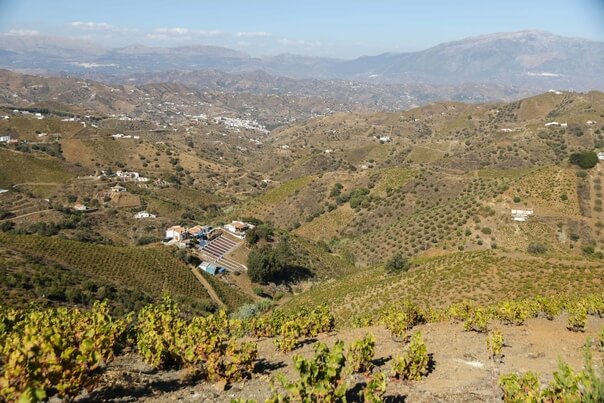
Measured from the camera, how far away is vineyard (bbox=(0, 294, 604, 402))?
6199 mm

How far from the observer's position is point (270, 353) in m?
12.6

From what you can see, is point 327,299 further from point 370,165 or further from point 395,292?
point 370,165

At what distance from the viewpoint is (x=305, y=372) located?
6.66 metres

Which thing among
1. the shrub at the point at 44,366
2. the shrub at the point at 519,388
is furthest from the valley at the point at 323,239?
the shrub at the point at 44,366

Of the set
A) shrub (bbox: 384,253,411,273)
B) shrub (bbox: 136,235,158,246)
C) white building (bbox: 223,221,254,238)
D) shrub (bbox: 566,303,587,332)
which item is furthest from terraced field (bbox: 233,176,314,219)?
shrub (bbox: 566,303,587,332)

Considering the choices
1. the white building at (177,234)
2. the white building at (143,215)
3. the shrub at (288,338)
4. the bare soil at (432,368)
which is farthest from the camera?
the white building at (143,215)

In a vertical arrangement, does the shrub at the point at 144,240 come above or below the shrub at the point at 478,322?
below

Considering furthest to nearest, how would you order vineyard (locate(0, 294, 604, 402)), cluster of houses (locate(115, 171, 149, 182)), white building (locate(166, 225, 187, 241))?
cluster of houses (locate(115, 171, 149, 182)), white building (locate(166, 225, 187, 241)), vineyard (locate(0, 294, 604, 402))

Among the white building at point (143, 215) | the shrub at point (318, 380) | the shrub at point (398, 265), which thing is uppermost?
the shrub at point (318, 380)

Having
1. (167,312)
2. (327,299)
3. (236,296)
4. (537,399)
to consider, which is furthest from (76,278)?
(537,399)

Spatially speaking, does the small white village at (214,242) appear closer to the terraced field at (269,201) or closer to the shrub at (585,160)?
the terraced field at (269,201)

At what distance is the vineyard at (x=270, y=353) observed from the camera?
620cm

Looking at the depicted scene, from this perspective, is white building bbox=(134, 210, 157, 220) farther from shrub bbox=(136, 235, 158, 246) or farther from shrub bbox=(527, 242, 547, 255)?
shrub bbox=(527, 242, 547, 255)

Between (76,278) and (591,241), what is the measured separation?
4544cm
